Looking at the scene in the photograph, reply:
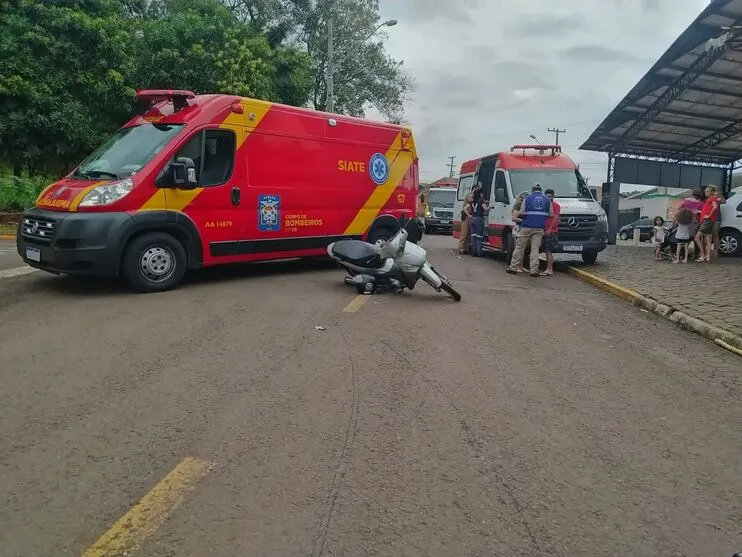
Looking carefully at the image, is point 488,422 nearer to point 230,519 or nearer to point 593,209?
point 230,519

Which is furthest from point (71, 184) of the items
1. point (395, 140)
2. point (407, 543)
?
point (407, 543)

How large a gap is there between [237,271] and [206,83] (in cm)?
1129

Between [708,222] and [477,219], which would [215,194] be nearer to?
[477,219]

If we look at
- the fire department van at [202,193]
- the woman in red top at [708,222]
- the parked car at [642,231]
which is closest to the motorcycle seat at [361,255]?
the fire department van at [202,193]

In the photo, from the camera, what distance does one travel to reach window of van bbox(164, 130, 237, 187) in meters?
8.84

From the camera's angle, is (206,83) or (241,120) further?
(206,83)

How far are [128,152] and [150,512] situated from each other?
6813 millimetres

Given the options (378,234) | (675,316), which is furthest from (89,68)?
(675,316)

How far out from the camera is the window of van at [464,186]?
59.5 ft

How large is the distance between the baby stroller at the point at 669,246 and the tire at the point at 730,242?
4.26 ft

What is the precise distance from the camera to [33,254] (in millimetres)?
8156

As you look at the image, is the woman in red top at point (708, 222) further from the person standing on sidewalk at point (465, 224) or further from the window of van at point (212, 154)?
the window of van at point (212, 154)

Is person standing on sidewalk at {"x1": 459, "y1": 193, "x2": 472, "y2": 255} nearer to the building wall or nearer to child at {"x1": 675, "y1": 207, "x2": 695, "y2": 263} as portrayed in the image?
child at {"x1": 675, "y1": 207, "x2": 695, "y2": 263}

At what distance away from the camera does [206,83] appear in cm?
2012
